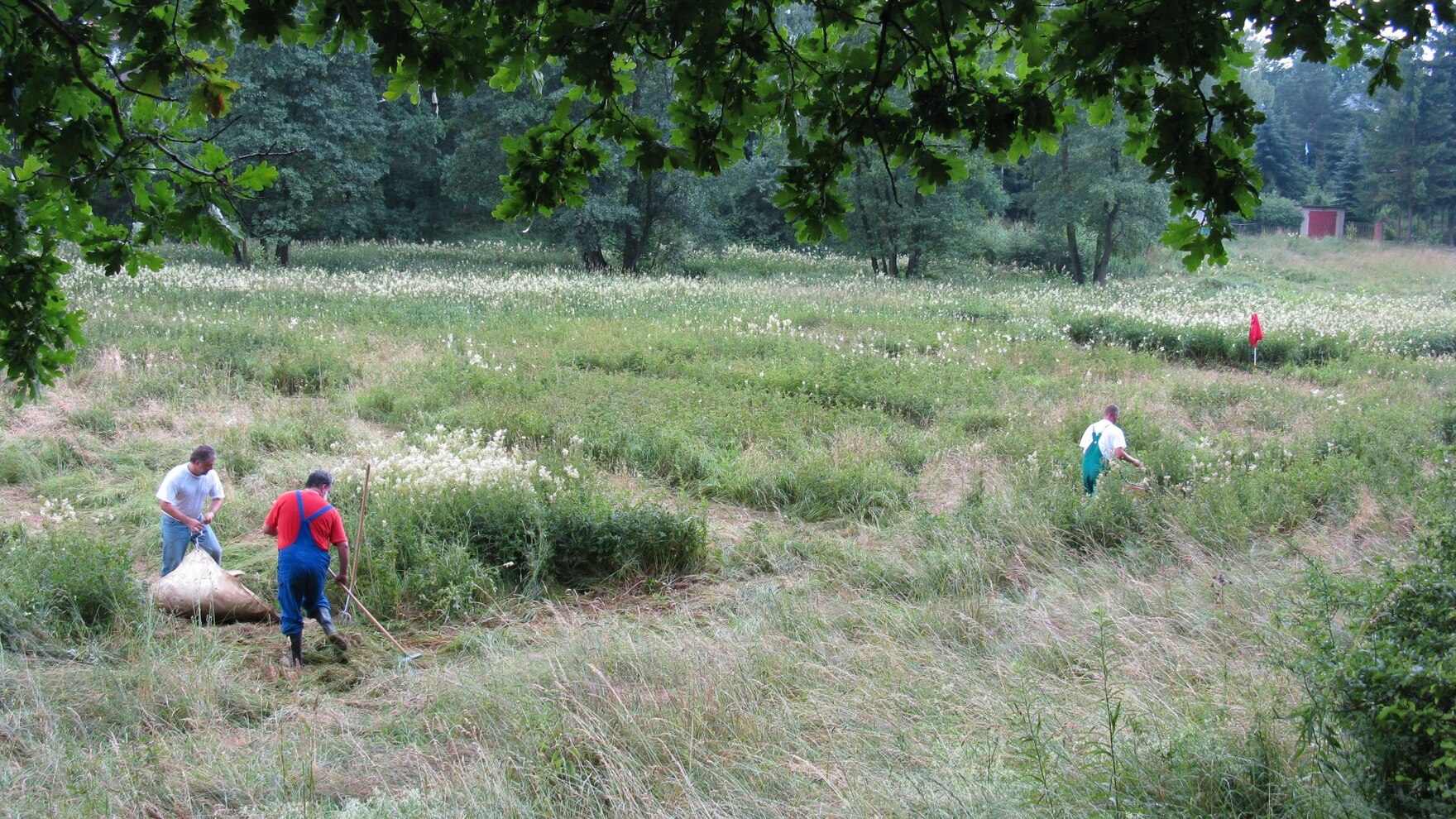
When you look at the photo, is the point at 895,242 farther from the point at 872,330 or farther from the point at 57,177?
the point at 57,177

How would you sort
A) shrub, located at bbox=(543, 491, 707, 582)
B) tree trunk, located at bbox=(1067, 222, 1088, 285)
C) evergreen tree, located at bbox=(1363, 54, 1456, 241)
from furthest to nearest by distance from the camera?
evergreen tree, located at bbox=(1363, 54, 1456, 241), tree trunk, located at bbox=(1067, 222, 1088, 285), shrub, located at bbox=(543, 491, 707, 582)

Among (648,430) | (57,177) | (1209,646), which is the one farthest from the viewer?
(648,430)

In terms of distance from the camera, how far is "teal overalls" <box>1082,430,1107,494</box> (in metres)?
9.80

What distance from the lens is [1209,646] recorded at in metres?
5.14

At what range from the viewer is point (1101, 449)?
9852 millimetres

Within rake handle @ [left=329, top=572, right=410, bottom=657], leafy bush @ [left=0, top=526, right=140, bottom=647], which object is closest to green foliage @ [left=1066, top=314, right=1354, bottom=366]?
rake handle @ [left=329, top=572, right=410, bottom=657]

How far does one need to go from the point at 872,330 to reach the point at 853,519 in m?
10.1

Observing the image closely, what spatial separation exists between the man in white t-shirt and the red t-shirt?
3.80ft

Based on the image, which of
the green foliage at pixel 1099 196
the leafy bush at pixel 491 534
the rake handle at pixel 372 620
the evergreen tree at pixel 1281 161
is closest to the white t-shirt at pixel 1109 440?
the leafy bush at pixel 491 534

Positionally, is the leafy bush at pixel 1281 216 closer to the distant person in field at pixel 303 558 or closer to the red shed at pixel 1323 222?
the red shed at pixel 1323 222

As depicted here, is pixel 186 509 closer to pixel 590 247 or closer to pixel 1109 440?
pixel 1109 440

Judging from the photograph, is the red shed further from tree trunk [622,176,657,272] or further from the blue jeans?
the blue jeans

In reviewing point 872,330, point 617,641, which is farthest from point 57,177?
point 872,330

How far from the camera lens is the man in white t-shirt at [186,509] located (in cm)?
759
